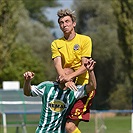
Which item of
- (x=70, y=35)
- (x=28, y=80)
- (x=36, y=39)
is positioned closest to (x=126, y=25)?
(x=36, y=39)

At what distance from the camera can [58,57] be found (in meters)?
8.57

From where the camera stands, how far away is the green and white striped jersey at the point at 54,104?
26.6 ft

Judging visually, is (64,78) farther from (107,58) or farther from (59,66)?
(107,58)

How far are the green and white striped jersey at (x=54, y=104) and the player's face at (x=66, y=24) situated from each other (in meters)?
0.75

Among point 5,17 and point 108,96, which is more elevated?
point 5,17

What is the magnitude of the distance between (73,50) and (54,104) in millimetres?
862

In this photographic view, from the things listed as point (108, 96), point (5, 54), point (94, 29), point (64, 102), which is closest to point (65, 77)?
point (64, 102)

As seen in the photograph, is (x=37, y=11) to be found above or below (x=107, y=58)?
above

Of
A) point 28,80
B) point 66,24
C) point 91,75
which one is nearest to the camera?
point 91,75

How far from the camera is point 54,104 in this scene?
26.6ft

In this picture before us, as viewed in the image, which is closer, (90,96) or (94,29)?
(90,96)

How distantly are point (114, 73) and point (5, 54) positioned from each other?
887 inches

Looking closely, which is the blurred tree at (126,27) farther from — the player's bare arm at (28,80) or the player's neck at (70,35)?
the player's bare arm at (28,80)

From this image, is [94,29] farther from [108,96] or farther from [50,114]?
[50,114]
